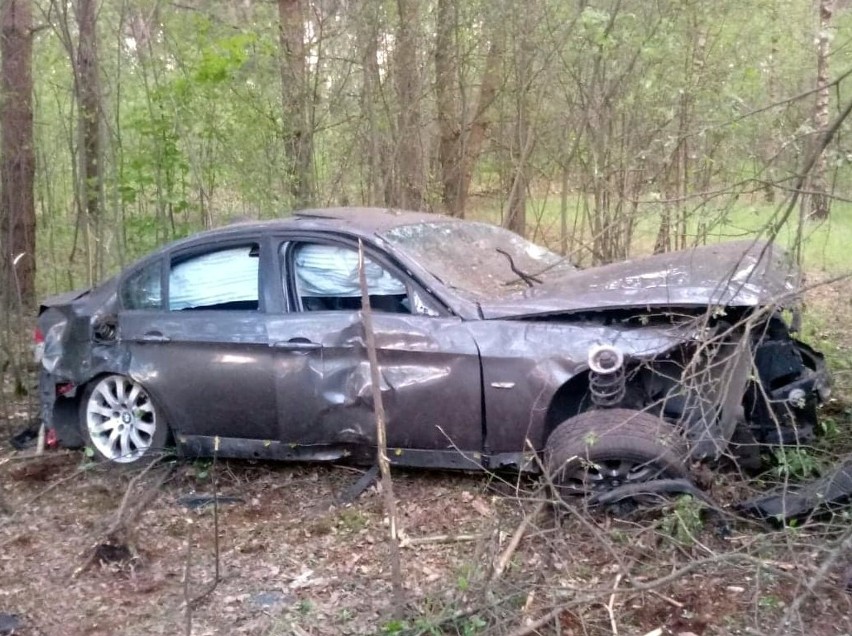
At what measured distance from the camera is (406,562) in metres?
4.65

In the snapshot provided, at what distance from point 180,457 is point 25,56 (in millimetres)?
7144

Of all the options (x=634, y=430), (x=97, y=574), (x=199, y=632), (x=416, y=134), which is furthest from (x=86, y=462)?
(x=416, y=134)

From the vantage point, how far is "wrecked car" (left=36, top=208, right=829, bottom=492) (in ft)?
15.9

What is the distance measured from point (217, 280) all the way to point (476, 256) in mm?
1591

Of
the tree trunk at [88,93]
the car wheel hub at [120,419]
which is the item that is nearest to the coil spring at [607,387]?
the car wheel hub at [120,419]

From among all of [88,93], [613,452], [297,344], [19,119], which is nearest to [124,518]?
[297,344]

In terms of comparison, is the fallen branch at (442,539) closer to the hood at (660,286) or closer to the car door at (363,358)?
the car door at (363,358)

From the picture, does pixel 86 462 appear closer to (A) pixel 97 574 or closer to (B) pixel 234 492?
(B) pixel 234 492

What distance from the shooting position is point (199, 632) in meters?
4.09

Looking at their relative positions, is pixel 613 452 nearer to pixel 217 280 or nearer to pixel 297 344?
pixel 297 344

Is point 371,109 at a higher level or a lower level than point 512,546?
higher

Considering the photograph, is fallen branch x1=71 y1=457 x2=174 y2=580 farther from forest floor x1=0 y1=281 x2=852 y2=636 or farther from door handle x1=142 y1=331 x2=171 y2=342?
door handle x1=142 y1=331 x2=171 y2=342

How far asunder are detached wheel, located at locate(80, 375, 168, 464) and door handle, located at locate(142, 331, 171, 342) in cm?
29

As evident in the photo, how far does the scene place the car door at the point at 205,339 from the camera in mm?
5609
